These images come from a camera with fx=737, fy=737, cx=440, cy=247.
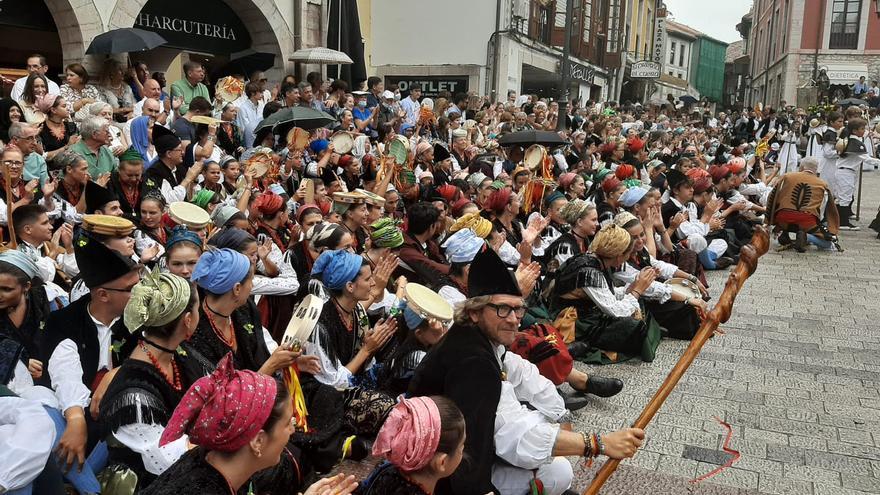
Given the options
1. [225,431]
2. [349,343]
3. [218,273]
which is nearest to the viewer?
[225,431]

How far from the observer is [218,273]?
3.74 m

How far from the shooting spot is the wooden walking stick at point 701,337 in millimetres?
3531

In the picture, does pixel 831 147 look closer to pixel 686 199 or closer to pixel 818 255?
pixel 818 255

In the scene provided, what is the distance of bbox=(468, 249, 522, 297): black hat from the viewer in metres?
3.63

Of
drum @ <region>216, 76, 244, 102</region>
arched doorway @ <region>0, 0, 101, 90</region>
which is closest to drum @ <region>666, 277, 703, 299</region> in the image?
drum @ <region>216, 76, 244, 102</region>

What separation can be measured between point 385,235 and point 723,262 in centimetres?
669

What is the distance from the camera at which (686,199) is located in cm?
1023

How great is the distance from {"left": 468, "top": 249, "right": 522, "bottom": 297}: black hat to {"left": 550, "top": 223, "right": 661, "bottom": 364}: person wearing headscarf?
9.42 ft

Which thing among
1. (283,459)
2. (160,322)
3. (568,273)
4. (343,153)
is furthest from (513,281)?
(343,153)

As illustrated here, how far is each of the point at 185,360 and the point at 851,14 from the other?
50484 millimetres

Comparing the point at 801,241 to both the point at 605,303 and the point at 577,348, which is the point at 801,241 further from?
the point at 577,348

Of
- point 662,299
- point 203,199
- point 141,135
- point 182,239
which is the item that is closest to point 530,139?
point 662,299

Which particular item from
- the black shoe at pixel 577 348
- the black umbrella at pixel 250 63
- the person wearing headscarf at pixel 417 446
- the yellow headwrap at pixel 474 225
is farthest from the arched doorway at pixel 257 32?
the person wearing headscarf at pixel 417 446

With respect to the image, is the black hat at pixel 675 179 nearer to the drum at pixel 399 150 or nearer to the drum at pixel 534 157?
the drum at pixel 534 157
